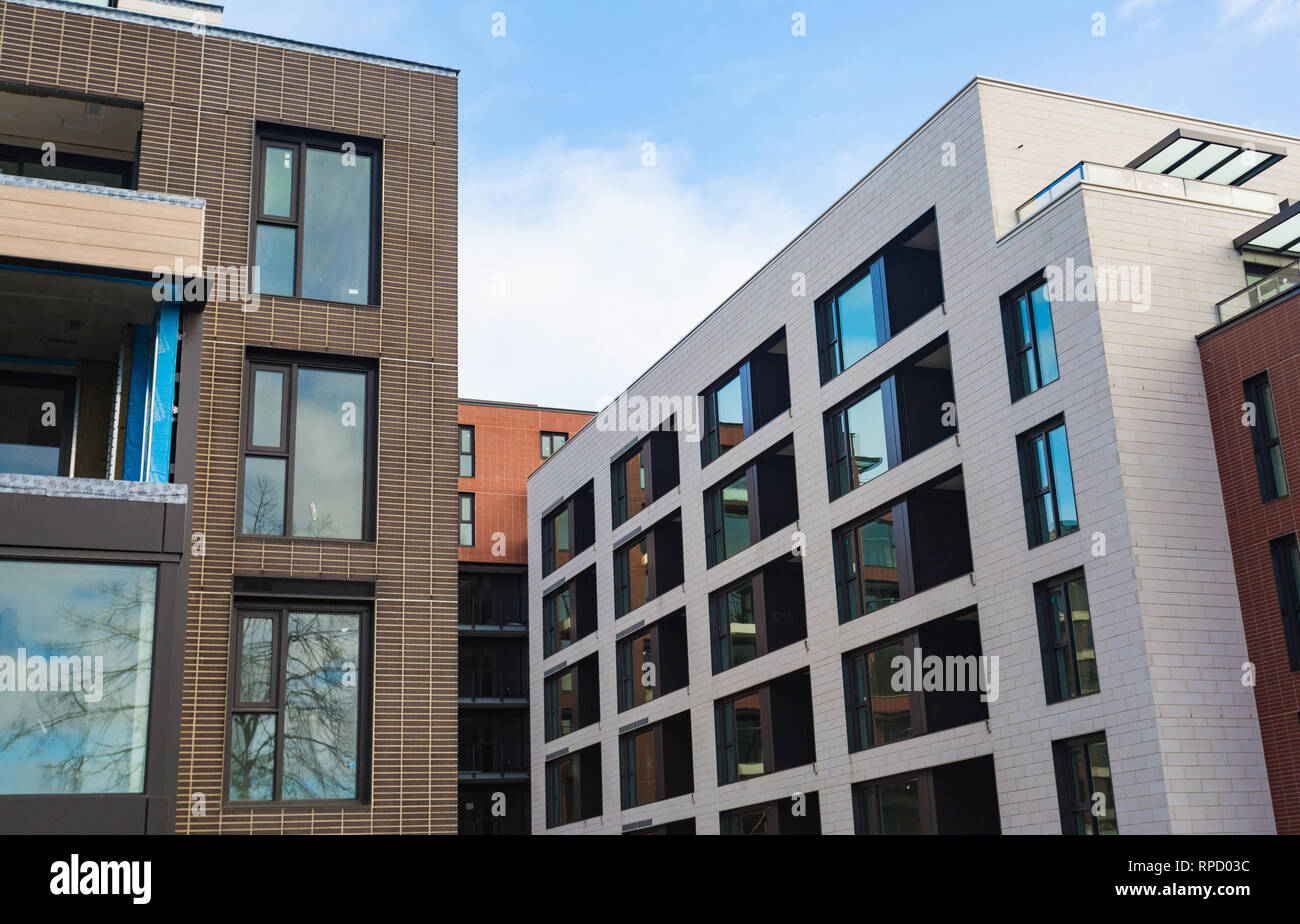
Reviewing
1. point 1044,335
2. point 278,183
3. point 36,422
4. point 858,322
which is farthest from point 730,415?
point 36,422

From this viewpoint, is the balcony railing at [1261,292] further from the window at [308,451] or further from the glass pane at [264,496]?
the glass pane at [264,496]

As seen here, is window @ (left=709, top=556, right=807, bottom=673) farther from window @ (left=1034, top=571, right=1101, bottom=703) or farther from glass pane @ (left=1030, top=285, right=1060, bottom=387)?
glass pane @ (left=1030, top=285, right=1060, bottom=387)

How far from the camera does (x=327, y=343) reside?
15.6m

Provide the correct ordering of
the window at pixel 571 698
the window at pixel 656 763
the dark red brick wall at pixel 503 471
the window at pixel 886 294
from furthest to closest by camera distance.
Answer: the dark red brick wall at pixel 503 471
the window at pixel 571 698
the window at pixel 656 763
the window at pixel 886 294

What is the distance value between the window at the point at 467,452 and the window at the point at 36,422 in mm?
40212

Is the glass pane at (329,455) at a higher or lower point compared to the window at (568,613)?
lower

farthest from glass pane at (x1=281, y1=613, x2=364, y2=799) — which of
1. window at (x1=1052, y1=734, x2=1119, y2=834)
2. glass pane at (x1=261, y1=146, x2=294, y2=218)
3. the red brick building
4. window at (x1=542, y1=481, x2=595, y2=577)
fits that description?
the red brick building

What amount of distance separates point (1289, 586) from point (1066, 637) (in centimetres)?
401

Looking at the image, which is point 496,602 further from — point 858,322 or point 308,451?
point 308,451

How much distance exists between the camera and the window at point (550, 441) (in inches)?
2336

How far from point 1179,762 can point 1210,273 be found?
995cm

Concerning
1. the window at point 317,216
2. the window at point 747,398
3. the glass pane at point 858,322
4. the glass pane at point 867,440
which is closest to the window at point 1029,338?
the glass pane at point 867,440
